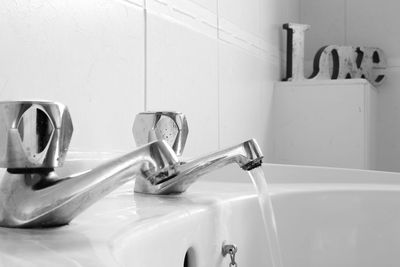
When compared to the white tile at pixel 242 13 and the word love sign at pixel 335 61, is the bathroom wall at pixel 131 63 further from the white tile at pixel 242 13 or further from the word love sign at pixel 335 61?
the word love sign at pixel 335 61

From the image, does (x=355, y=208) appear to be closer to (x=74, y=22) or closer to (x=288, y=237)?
(x=288, y=237)

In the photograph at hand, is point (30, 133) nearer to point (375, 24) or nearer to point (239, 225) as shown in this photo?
point (239, 225)

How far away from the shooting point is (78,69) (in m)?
0.71

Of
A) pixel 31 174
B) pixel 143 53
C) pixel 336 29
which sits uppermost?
pixel 336 29

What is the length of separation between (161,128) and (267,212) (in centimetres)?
15

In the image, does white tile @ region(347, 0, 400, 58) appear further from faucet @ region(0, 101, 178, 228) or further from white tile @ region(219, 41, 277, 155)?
faucet @ region(0, 101, 178, 228)

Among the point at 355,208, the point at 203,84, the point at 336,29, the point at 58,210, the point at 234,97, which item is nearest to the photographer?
the point at 58,210

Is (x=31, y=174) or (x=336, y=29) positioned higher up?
(x=336, y=29)

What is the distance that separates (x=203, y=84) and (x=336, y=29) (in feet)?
3.17

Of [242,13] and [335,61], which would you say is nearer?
[242,13]

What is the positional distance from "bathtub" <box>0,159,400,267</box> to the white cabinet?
73 cm

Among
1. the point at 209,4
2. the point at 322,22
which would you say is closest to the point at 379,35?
Answer: the point at 322,22

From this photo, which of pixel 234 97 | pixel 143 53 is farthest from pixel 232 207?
pixel 234 97

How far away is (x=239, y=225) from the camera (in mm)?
670
